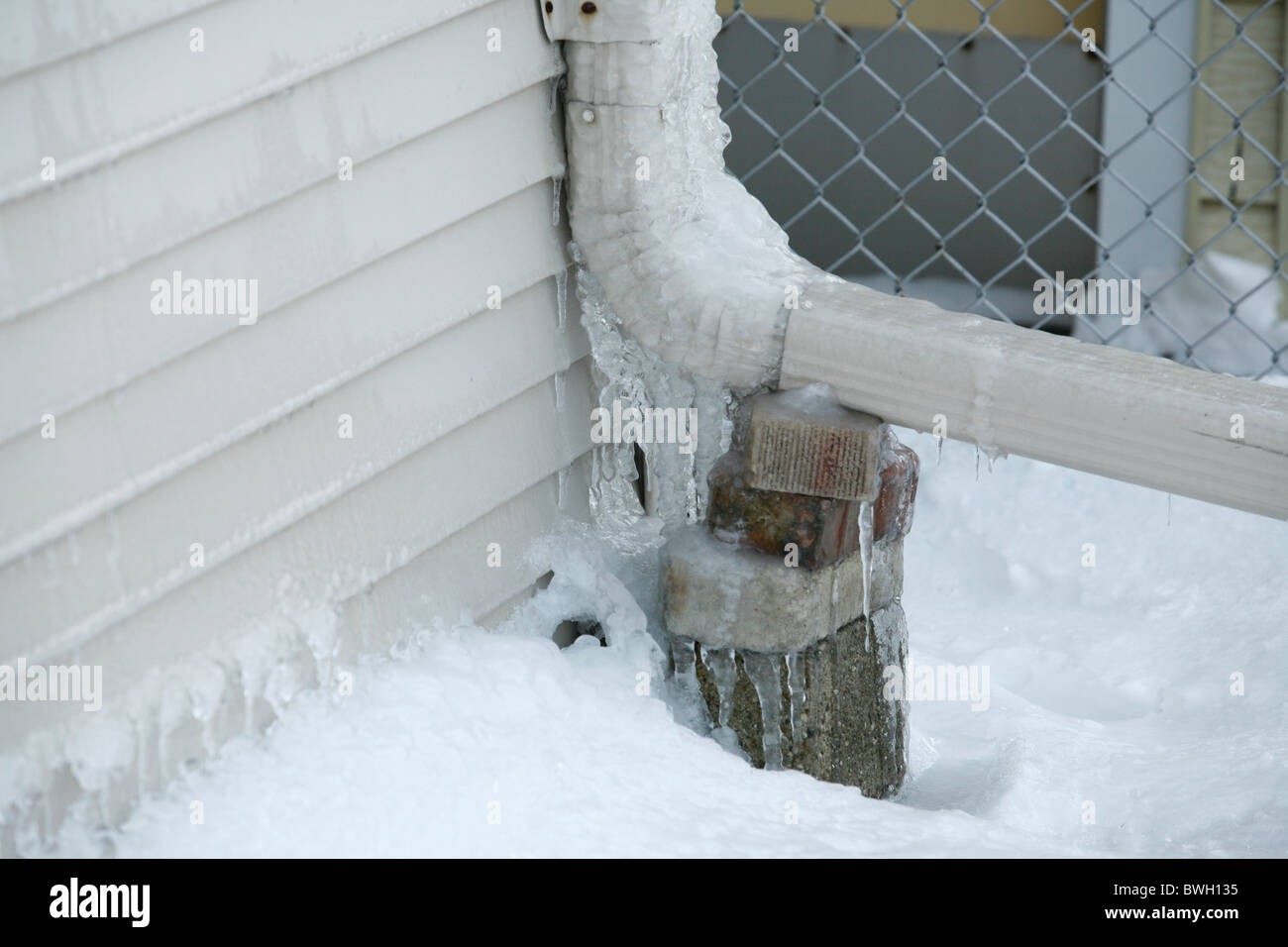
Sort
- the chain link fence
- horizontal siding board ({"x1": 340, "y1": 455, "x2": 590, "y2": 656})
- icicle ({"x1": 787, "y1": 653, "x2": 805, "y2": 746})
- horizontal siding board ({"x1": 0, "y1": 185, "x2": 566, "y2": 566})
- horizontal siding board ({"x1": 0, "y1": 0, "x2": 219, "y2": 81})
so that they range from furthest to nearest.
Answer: the chain link fence → icicle ({"x1": 787, "y1": 653, "x2": 805, "y2": 746}) → horizontal siding board ({"x1": 340, "y1": 455, "x2": 590, "y2": 656}) → horizontal siding board ({"x1": 0, "y1": 185, "x2": 566, "y2": 566}) → horizontal siding board ({"x1": 0, "y1": 0, "x2": 219, "y2": 81})

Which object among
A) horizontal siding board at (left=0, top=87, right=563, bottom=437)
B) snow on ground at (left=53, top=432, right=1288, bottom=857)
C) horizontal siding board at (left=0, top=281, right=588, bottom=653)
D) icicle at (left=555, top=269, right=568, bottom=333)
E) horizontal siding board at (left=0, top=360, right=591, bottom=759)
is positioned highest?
horizontal siding board at (left=0, top=87, right=563, bottom=437)

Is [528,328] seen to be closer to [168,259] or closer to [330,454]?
[330,454]

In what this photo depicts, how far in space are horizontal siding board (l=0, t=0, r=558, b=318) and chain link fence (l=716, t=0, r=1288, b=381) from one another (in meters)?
1.50

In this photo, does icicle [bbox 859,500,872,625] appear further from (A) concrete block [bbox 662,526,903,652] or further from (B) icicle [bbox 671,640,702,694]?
(B) icicle [bbox 671,640,702,694]

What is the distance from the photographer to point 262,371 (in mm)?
1379

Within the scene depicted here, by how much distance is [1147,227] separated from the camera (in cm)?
320

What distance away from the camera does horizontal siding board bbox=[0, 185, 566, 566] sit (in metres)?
1.21

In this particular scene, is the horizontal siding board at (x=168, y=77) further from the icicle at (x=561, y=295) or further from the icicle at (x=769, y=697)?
the icicle at (x=769, y=697)

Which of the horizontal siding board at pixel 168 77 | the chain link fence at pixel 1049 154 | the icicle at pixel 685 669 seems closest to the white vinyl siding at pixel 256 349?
the horizontal siding board at pixel 168 77

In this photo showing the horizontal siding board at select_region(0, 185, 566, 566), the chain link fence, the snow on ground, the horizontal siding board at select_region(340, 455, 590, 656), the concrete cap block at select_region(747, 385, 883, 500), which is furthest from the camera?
the chain link fence

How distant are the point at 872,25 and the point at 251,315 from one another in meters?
2.27

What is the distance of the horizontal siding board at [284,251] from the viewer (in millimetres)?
1184

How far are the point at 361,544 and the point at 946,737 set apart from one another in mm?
1115

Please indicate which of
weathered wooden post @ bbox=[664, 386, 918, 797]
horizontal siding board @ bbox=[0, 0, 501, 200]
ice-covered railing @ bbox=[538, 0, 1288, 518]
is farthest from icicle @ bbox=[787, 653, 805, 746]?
horizontal siding board @ bbox=[0, 0, 501, 200]
